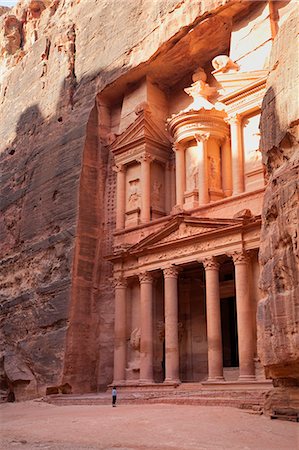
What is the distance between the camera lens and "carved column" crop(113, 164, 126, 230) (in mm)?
24047

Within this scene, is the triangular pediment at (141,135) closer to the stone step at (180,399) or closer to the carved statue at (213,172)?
the carved statue at (213,172)

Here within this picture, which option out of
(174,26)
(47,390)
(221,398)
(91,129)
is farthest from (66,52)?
(221,398)

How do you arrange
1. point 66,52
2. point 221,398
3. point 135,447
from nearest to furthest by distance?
point 135,447 < point 221,398 < point 66,52

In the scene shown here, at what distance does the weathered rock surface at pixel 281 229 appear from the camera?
9.17 metres

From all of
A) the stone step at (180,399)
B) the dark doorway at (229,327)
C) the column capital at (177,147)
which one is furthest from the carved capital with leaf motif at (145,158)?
the stone step at (180,399)

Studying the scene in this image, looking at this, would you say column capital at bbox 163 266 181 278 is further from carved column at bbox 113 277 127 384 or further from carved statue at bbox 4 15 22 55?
carved statue at bbox 4 15 22 55

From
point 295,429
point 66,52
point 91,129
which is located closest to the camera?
point 295,429

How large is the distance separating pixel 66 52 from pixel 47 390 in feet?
→ 55.5

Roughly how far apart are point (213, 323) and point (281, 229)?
9.99 meters

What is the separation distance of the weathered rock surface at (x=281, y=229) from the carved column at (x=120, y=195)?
44.4ft

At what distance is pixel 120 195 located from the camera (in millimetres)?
24391

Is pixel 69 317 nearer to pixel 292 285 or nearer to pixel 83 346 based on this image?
pixel 83 346

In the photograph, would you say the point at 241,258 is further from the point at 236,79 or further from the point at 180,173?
the point at 236,79

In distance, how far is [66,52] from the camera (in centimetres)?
2845
